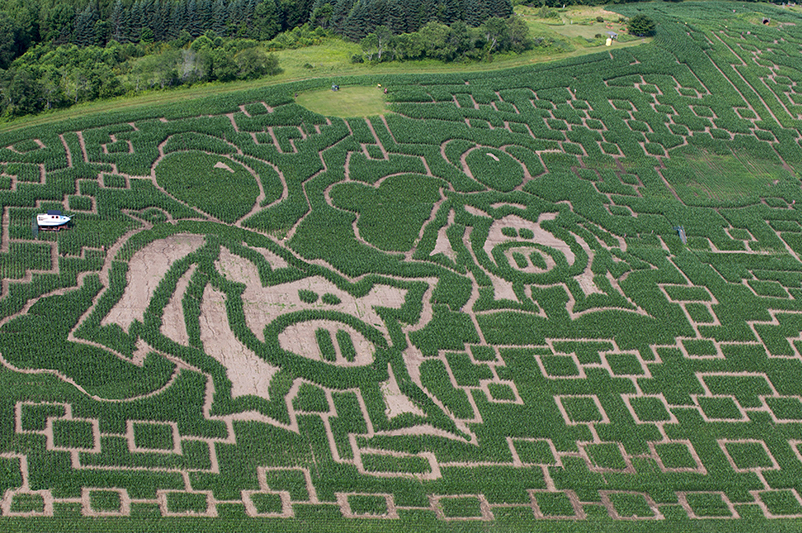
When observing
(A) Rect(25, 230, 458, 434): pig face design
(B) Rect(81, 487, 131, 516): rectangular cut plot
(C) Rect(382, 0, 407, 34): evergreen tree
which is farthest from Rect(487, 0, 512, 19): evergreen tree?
(B) Rect(81, 487, 131, 516): rectangular cut plot

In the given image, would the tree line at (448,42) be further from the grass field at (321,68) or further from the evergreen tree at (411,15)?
the evergreen tree at (411,15)

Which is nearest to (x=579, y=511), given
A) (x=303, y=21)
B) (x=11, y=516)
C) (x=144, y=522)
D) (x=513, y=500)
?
(x=513, y=500)

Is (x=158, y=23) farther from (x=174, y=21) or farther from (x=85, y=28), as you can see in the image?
(x=85, y=28)

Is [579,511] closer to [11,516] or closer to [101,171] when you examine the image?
[11,516]

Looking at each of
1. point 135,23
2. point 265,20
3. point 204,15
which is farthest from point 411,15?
point 135,23

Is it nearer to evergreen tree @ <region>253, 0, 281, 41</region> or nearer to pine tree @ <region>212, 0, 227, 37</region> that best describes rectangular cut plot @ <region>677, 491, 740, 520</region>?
evergreen tree @ <region>253, 0, 281, 41</region>

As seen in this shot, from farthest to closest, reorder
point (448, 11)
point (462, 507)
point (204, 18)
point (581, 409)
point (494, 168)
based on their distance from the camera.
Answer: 1. point (448, 11)
2. point (204, 18)
3. point (494, 168)
4. point (581, 409)
5. point (462, 507)

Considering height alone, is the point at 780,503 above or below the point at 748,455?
below
